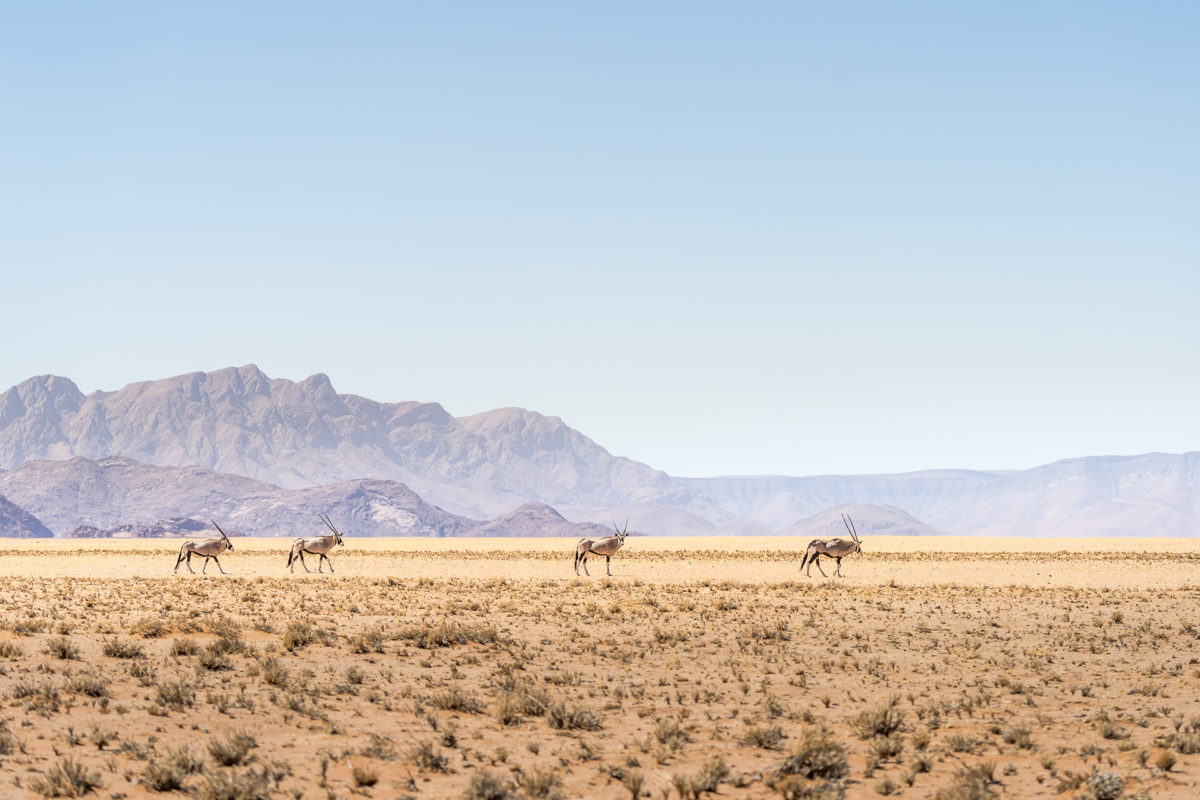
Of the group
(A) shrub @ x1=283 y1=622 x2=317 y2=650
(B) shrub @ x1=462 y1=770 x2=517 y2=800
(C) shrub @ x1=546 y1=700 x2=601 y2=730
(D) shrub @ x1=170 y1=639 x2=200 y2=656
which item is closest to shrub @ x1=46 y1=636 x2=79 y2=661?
(D) shrub @ x1=170 y1=639 x2=200 y2=656

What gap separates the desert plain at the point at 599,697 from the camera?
13234mm

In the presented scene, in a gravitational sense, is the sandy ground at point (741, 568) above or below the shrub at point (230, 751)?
above

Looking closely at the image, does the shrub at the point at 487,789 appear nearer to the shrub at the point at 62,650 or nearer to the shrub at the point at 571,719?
the shrub at the point at 571,719

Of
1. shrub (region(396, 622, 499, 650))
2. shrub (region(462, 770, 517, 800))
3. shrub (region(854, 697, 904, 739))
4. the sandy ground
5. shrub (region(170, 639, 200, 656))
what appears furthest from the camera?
the sandy ground

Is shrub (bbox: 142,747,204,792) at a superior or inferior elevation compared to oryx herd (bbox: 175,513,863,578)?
inferior

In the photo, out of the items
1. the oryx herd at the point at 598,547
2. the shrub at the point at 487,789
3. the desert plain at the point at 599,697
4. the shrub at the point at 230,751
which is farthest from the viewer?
the oryx herd at the point at 598,547

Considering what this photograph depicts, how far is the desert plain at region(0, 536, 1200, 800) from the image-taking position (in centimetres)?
1323

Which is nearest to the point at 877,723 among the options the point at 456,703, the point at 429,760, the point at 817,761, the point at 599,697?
the point at 817,761

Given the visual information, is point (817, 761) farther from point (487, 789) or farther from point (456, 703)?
point (456, 703)

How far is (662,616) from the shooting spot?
92.1 ft

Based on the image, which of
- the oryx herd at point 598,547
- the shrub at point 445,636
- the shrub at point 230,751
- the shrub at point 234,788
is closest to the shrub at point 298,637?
the shrub at point 445,636

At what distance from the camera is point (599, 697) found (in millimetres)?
17844

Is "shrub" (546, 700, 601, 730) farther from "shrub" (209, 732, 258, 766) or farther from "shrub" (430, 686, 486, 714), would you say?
"shrub" (209, 732, 258, 766)

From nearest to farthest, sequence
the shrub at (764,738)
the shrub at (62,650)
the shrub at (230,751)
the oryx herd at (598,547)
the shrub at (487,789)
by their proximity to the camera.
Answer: the shrub at (487,789) < the shrub at (230,751) < the shrub at (764,738) < the shrub at (62,650) < the oryx herd at (598,547)
